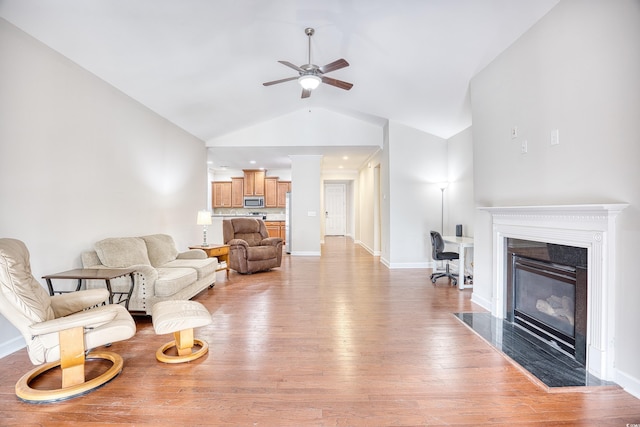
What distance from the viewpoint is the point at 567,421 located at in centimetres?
159

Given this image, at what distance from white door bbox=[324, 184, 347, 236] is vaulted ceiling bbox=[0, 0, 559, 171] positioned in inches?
310

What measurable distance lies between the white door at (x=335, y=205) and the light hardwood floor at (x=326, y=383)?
31.1ft

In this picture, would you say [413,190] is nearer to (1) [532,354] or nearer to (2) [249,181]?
(1) [532,354]

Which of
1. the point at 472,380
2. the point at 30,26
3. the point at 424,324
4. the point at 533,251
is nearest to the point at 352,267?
the point at 424,324

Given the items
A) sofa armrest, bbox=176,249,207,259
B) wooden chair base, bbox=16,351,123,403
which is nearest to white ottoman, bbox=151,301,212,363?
wooden chair base, bbox=16,351,123,403

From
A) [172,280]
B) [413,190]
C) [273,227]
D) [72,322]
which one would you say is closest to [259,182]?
[273,227]

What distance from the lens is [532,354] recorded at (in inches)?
91.3

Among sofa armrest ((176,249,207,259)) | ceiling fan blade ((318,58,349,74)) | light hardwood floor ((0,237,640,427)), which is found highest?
ceiling fan blade ((318,58,349,74))

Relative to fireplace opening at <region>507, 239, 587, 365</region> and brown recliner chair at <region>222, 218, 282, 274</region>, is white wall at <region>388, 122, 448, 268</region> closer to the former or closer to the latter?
brown recliner chair at <region>222, 218, 282, 274</region>

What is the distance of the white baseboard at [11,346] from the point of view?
7.55 feet

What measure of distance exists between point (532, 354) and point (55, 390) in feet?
11.1

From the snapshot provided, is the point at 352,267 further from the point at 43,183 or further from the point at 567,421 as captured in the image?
the point at 43,183

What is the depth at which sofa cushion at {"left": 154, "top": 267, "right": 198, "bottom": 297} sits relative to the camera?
3039 millimetres

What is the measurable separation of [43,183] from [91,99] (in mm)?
1163
